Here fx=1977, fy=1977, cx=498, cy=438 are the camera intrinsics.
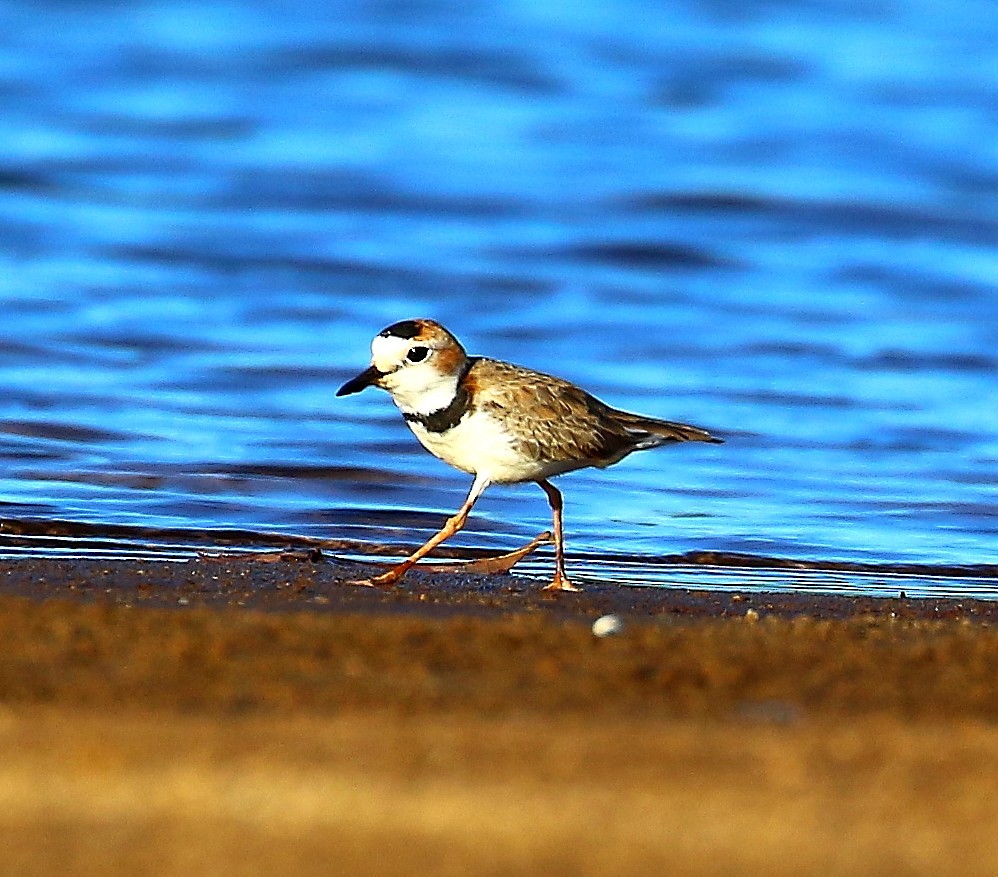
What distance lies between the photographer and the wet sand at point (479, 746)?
9.54 ft

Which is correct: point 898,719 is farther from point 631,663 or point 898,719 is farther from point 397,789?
point 397,789

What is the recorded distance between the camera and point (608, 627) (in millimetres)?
4934

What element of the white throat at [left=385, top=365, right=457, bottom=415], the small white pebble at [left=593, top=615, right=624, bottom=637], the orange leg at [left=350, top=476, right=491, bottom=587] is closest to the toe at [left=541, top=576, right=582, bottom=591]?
the orange leg at [left=350, top=476, right=491, bottom=587]

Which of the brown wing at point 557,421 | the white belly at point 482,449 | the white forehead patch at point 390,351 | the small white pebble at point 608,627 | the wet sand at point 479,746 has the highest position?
the white forehead patch at point 390,351

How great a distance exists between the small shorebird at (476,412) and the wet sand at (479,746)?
5.33 ft

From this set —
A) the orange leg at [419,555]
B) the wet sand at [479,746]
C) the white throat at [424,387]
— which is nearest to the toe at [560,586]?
the orange leg at [419,555]

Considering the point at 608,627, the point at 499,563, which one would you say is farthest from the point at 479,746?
the point at 499,563

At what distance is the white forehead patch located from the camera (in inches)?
261

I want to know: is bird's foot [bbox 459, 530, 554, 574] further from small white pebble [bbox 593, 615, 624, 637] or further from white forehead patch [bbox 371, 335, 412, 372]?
small white pebble [bbox 593, 615, 624, 637]

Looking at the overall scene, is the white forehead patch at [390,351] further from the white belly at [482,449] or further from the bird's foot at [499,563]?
the bird's foot at [499,563]

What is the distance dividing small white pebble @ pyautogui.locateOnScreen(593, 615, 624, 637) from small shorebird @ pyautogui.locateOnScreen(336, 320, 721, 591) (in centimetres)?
133

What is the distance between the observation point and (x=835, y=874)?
2.84 m

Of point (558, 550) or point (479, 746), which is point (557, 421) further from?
point (479, 746)

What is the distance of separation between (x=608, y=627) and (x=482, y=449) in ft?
5.96
